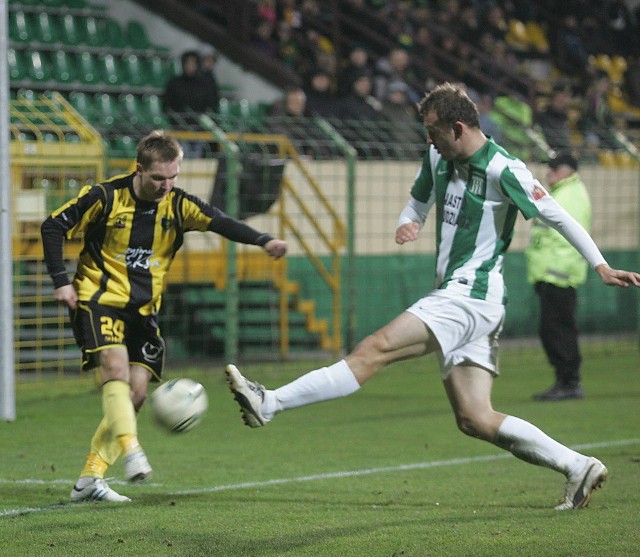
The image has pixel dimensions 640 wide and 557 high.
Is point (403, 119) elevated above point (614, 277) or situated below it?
below

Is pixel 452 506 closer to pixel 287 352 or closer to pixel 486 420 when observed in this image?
pixel 486 420

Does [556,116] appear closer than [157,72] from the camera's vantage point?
No

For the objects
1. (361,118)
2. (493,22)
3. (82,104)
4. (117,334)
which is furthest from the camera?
(493,22)

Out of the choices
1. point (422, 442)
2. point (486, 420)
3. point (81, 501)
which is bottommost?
point (422, 442)

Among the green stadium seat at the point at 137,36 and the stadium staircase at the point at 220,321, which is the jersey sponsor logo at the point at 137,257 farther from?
the green stadium seat at the point at 137,36

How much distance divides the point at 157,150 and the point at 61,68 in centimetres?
1180

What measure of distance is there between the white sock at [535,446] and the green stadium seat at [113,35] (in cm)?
1393

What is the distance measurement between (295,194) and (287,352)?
1835 mm

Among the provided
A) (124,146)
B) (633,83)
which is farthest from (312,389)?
(633,83)

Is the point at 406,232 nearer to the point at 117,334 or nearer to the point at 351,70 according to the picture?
the point at 117,334

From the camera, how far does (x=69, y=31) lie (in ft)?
62.2

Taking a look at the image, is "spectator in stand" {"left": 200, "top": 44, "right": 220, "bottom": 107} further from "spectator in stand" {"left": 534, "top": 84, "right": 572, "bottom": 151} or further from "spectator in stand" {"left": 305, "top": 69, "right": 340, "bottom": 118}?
"spectator in stand" {"left": 534, "top": 84, "right": 572, "bottom": 151}

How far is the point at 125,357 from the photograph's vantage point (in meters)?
7.03

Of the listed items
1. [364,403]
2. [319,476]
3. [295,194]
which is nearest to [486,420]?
[319,476]
